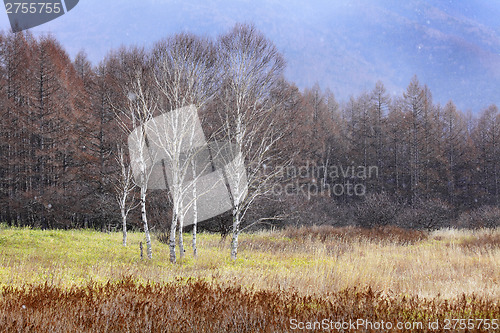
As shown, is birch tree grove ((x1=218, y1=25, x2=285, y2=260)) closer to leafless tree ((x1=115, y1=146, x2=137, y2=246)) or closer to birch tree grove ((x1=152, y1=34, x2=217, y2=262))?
birch tree grove ((x1=152, y1=34, x2=217, y2=262))

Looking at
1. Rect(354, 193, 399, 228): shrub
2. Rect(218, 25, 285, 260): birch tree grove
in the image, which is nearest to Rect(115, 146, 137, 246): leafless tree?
Rect(218, 25, 285, 260): birch tree grove

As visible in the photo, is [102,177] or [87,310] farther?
[102,177]

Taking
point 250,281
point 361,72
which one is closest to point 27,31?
point 250,281

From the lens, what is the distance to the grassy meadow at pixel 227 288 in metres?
4.03

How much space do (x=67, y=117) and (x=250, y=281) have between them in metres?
18.2

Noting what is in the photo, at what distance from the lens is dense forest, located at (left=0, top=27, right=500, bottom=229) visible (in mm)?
17484

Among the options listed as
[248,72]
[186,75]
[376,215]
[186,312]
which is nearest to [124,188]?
[186,75]

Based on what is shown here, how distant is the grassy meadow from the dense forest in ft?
10.9

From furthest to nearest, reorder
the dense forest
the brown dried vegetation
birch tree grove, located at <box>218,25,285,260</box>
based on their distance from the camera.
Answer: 1. the dense forest
2. birch tree grove, located at <box>218,25,285,260</box>
3. the brown dried vegetation

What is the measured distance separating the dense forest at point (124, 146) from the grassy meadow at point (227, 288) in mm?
3326

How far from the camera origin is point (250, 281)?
6.99 metres

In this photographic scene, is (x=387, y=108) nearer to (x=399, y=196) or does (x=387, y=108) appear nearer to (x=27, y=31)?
(x=399, y=196)

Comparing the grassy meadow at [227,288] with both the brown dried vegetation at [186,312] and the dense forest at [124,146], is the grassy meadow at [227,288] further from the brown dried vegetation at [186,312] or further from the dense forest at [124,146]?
the dense forest at [124,146]

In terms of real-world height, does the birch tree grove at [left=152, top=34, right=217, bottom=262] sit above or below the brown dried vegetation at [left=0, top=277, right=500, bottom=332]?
above
